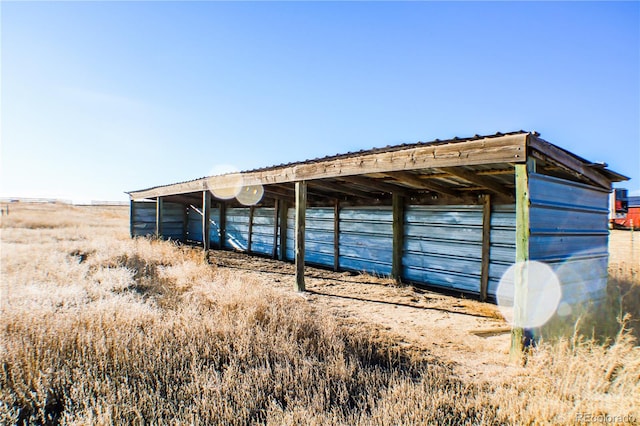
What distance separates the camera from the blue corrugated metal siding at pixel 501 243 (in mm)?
6367

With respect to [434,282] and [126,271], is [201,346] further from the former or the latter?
[434,282]

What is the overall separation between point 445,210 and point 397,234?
4.21ft

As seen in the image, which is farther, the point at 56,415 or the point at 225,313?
the point at 225,313

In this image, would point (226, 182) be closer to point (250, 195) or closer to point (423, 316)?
point (250, 195)

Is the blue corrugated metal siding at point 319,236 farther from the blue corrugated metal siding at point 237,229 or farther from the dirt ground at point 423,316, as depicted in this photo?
the blue corrugated metal siding at point 237,229

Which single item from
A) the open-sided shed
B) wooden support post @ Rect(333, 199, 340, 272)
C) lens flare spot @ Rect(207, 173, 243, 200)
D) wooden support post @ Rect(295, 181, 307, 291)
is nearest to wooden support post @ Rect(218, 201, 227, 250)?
the open-sided shed

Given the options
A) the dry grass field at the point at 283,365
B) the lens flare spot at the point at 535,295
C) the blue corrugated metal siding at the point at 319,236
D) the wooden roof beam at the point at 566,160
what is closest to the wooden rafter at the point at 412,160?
the wooden roof beam at the point at 566,160

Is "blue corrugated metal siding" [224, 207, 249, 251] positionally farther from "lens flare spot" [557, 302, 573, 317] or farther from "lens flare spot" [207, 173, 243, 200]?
"lens flare spot" [557, 302, 573, 317]

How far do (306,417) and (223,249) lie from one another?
13.6m

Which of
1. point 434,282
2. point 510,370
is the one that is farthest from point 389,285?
point 510,370

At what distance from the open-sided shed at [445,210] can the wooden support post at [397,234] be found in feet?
0.08

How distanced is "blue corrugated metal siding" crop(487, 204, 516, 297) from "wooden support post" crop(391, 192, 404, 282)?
2.08 metres

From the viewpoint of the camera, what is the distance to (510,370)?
342 centimetres

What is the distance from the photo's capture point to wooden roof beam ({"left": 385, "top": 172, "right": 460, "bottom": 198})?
5.90 metres
